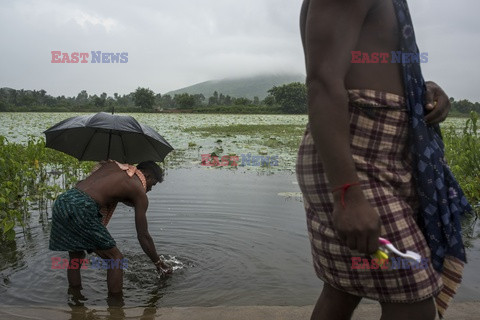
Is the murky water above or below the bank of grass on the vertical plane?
below

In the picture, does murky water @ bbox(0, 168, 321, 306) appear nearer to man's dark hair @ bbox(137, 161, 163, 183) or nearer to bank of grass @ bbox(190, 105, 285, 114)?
man's dark hair @ bbox(137, 161, 163, 183)

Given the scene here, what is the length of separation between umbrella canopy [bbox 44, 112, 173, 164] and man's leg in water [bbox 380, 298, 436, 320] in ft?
8.17

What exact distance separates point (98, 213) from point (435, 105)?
2.31 meters

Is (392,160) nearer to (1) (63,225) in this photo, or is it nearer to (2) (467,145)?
(1) (63,225)

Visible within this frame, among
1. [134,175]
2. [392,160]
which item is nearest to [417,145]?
[392,160]

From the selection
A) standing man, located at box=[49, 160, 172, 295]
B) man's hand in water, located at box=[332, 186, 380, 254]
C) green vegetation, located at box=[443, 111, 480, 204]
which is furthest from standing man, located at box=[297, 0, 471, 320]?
green vegetation, located at box=[443, 111, 480, 204]

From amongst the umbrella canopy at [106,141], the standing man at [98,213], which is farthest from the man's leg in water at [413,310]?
the umbrella canopy at [106,141]

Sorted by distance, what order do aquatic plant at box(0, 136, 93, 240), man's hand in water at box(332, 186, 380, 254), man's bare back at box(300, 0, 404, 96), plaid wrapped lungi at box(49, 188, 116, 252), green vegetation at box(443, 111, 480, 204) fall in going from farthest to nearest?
green vegetation at box(443, 111, 480, 204), aquatic plant at box(0, 136, 93, 240), plaid wrapped lungi at box(49, 188, 116, 252), man's bare back at box(300, 0, 404, 96), man's hand in water at box(332, 186, 380, 254)

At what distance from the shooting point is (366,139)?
52.8 inches

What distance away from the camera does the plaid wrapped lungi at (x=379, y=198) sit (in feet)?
4.23

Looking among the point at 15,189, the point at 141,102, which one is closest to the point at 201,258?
the point at 15,189

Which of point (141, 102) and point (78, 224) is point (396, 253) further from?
point (141, 102)

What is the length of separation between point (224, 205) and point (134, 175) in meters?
3.07

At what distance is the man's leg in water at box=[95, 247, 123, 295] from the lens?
309 cm
